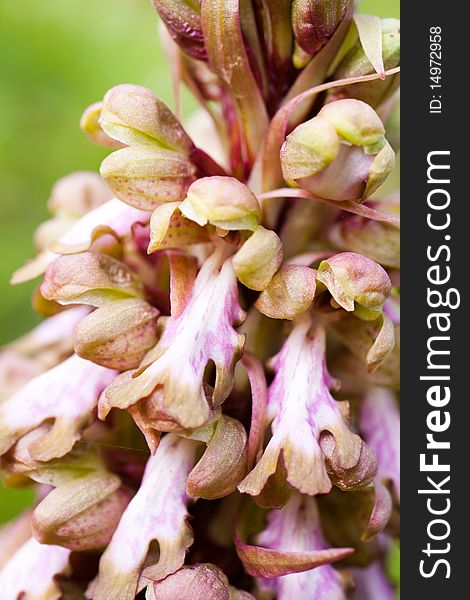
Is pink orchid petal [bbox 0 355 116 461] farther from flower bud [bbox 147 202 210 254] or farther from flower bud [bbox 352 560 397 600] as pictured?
flower bud [bbox 352 560 397 600]

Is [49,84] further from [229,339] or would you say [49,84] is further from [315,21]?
[229,339]

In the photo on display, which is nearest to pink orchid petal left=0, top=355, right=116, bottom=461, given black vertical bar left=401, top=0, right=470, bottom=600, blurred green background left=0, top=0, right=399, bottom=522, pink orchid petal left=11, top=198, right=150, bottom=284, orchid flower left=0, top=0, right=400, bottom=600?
orchid flower left=0, top=0, right=400, bottom=600

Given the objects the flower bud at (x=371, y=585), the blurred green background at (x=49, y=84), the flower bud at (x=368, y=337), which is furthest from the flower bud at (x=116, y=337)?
the blurred green background at (x=49, y=84)

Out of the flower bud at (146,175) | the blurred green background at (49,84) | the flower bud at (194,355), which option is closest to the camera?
the flower bud at (194,355)

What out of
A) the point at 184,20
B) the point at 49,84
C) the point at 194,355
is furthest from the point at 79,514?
the point at 49,84

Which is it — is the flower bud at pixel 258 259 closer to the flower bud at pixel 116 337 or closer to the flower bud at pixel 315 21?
the flower bud at pixel 116 337
